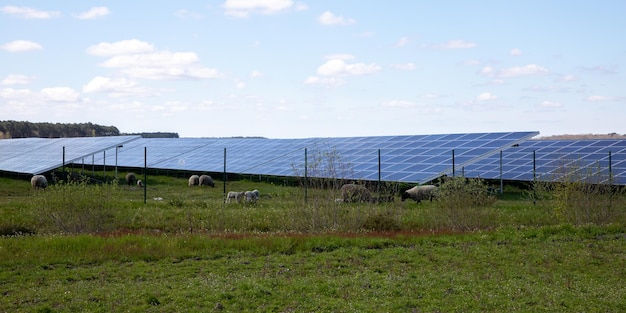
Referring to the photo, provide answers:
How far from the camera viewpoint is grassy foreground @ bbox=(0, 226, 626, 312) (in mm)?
9953

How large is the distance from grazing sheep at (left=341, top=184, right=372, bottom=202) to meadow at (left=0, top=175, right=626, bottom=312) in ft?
1.29

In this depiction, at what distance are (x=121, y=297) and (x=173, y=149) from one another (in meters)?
49.0

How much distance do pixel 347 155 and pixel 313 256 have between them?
24309mm

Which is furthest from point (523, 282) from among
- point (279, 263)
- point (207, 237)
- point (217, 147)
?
point (217, 147)

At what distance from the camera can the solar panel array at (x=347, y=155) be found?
105 feet

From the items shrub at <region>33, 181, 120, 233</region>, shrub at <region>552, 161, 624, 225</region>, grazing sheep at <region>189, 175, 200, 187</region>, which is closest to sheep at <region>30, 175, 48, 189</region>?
grazing sheep at <region>189, 175, 200, 187</region>

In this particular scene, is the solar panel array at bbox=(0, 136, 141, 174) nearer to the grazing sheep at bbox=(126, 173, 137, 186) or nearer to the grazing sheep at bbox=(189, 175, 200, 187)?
the grazing sheep at bbox=(126, 173, 137, 186)

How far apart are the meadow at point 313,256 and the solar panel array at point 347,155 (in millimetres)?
3364

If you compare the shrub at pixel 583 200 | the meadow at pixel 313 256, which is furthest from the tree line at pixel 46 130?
the shrub at pixel 583 200

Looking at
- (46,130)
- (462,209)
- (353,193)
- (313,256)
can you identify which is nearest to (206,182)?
(353,193)

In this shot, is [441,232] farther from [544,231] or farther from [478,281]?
[478,281]

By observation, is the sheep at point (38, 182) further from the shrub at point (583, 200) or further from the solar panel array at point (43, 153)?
the shrub at point (583, 200)

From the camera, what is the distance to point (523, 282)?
38.0ft

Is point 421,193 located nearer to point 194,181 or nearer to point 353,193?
point 353,193
